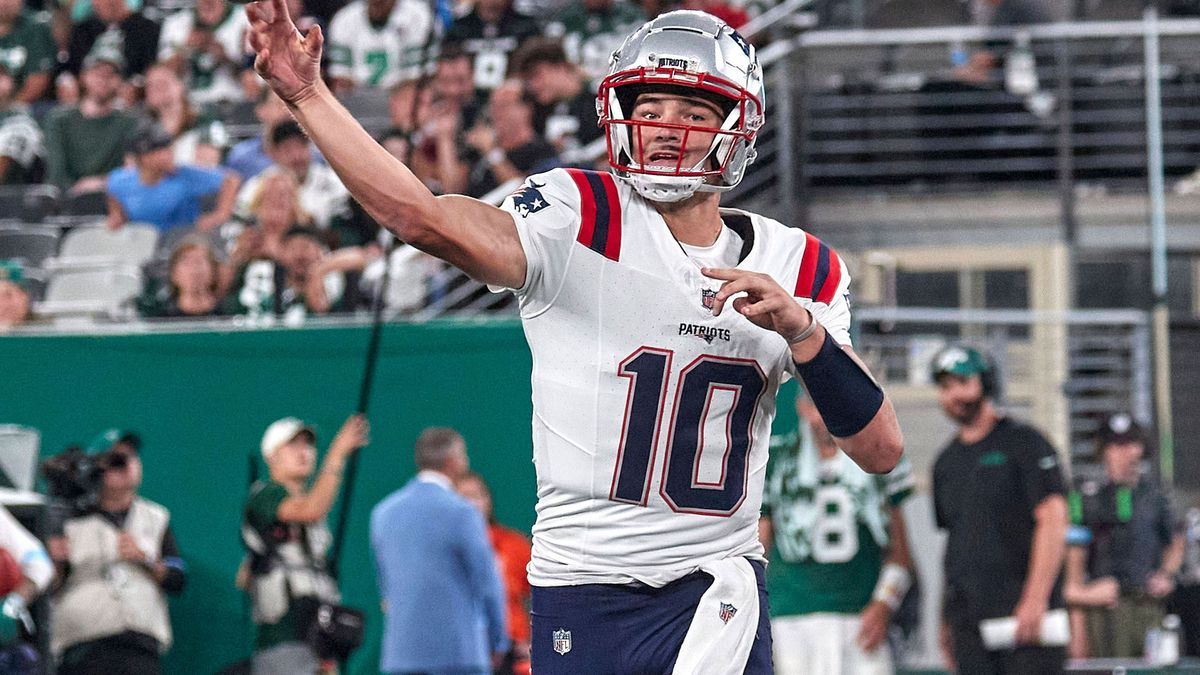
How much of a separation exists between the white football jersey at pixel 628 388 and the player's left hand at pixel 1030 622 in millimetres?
4321

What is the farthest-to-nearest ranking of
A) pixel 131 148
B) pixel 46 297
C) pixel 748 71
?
pixel 131 148, pixel 46 297, pixel 748 71

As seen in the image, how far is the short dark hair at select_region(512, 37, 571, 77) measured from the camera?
1072 cm

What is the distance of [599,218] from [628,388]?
327 mm

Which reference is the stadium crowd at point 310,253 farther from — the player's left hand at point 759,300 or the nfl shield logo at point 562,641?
the player's left hand at point 759,300

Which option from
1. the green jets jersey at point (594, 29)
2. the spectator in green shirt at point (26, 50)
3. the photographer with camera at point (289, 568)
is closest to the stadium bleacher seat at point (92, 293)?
the photographer with camera at point (289, 568)

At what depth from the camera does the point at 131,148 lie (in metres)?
11.3

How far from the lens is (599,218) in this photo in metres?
3.35

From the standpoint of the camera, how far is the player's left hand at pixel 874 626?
25.2 ft

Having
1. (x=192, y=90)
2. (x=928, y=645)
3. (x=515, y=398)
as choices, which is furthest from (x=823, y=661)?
(x=192, y=90)

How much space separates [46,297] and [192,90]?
343cm

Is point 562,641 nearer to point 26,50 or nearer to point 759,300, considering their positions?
point 759,300

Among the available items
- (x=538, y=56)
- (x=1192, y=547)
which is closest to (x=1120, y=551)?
(x=1192, y=547)

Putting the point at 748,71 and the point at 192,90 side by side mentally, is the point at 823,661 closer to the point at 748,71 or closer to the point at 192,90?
the point at 748,71

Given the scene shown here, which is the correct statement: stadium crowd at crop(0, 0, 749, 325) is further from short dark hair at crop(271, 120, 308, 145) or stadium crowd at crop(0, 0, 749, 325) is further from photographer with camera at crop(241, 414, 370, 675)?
photographer with camera at crop(241, 414, 370, 675)
